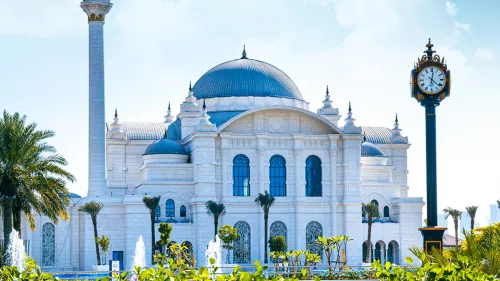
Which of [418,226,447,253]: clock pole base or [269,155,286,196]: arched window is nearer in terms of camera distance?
[418,226,447,253]: clock pole base

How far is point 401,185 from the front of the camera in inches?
3095

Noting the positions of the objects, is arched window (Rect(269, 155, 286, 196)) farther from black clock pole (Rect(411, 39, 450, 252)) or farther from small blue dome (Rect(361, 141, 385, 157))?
black clock pole (Rect(411, 39, 450, 252))

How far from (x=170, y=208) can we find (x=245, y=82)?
10694mm

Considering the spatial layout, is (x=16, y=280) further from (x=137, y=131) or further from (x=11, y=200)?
(x=137, y=131)

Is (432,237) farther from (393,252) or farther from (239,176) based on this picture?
(393,252)

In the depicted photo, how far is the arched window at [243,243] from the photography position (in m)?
67.9

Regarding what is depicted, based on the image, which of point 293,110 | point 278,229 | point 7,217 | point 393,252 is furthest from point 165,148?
point 7,217

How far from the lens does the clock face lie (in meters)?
33.1

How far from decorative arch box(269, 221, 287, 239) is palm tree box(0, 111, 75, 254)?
27.3m

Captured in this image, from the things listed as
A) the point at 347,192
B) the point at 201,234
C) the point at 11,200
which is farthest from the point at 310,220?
A: the point at 11,200

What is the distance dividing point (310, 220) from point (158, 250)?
36.6 feet

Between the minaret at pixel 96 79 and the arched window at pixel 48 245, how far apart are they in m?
4.59

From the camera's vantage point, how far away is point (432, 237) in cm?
3269

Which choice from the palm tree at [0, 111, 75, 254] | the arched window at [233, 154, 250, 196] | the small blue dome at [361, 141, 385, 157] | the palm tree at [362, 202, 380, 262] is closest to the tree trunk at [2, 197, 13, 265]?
the palm tree at [0, 111, 75, 254]
